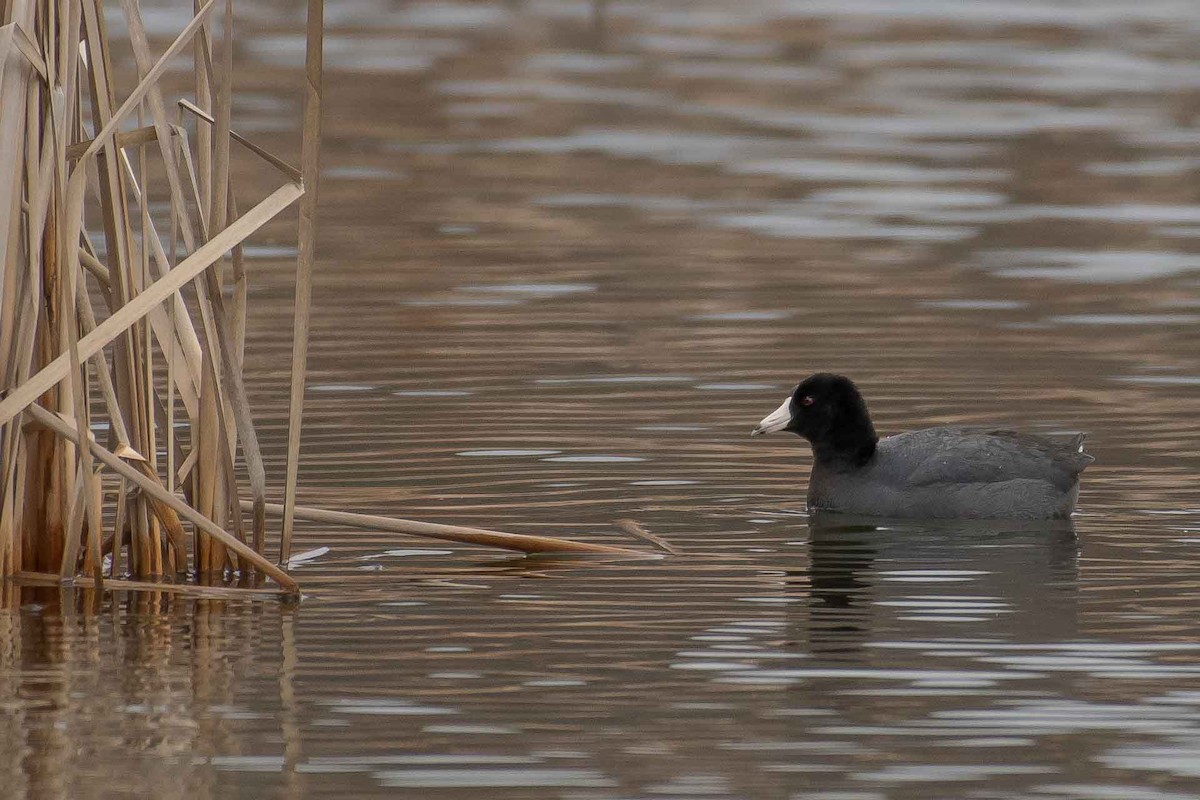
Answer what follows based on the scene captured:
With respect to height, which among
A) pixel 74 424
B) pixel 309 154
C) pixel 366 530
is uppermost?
pixel 309 154

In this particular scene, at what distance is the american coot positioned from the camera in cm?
998

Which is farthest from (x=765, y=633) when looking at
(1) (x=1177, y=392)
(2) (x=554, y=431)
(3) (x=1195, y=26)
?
(3) (x=1195, y=26)

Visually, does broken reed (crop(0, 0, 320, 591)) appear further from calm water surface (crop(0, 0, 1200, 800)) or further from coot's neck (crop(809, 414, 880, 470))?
coot's neck (crop(809, 414, 880, 470))

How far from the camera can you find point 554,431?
36.5 ft

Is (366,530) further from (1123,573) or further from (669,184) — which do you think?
(669,184)

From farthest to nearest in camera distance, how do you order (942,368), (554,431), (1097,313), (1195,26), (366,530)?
(1195,26) < (1097,313) < (942,368) < (554,431) < (366,530)

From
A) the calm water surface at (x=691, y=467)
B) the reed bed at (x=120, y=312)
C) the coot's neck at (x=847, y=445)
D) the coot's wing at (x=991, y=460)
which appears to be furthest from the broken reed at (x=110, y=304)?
the coot's wing at (x=991, y=460)

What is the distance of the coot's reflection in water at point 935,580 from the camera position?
25.8 feet

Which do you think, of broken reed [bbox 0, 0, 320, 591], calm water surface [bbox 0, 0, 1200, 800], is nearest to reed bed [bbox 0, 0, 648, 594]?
broken reed [bbox 0, 0, 320, 591]

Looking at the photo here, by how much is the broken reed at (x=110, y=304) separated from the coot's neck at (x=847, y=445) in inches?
109

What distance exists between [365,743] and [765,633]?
1697mm

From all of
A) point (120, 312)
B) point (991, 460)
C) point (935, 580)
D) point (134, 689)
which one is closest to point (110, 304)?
point (120, 312)

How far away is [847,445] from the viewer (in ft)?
33.6

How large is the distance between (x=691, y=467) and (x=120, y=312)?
3.54m
